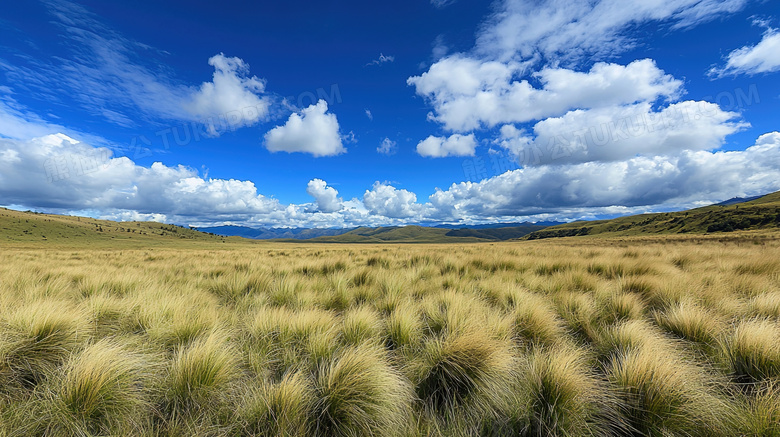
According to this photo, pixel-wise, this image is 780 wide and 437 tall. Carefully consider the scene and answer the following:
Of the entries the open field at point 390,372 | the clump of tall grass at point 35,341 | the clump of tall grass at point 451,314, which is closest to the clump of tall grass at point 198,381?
the open field at point 390,372

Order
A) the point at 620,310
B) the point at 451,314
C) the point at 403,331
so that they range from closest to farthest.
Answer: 1. the point at 403,331
2. the point at 451,314
3. the point at 620,310

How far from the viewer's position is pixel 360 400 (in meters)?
2.26

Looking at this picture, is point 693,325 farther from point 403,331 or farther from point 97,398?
point 97,398

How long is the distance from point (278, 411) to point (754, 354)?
14.9 ft

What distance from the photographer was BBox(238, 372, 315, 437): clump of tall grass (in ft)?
6.70

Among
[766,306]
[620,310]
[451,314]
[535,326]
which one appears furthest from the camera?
[620,310]

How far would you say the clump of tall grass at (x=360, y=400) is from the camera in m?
2.13

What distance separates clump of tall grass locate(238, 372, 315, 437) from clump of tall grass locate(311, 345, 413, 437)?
0.35 feet

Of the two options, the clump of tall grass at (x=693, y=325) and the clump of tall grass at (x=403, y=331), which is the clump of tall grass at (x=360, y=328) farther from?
the clump of tall grass at (x=693, y=325)

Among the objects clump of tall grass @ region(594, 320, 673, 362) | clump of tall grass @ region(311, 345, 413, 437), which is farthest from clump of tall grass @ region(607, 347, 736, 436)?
clump of tall grass @ region(311, 345, 413, 437)

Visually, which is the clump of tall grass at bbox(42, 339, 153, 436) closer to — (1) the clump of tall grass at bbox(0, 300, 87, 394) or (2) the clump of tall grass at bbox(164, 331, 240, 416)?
(2) the clump of tall grass at bbox(164, 331, 240, 416)

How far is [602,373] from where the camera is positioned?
2.78 metres

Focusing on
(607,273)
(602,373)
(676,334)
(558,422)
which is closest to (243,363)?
(558,422)

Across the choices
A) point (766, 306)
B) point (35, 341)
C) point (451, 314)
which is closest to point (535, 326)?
point (451, 314)
